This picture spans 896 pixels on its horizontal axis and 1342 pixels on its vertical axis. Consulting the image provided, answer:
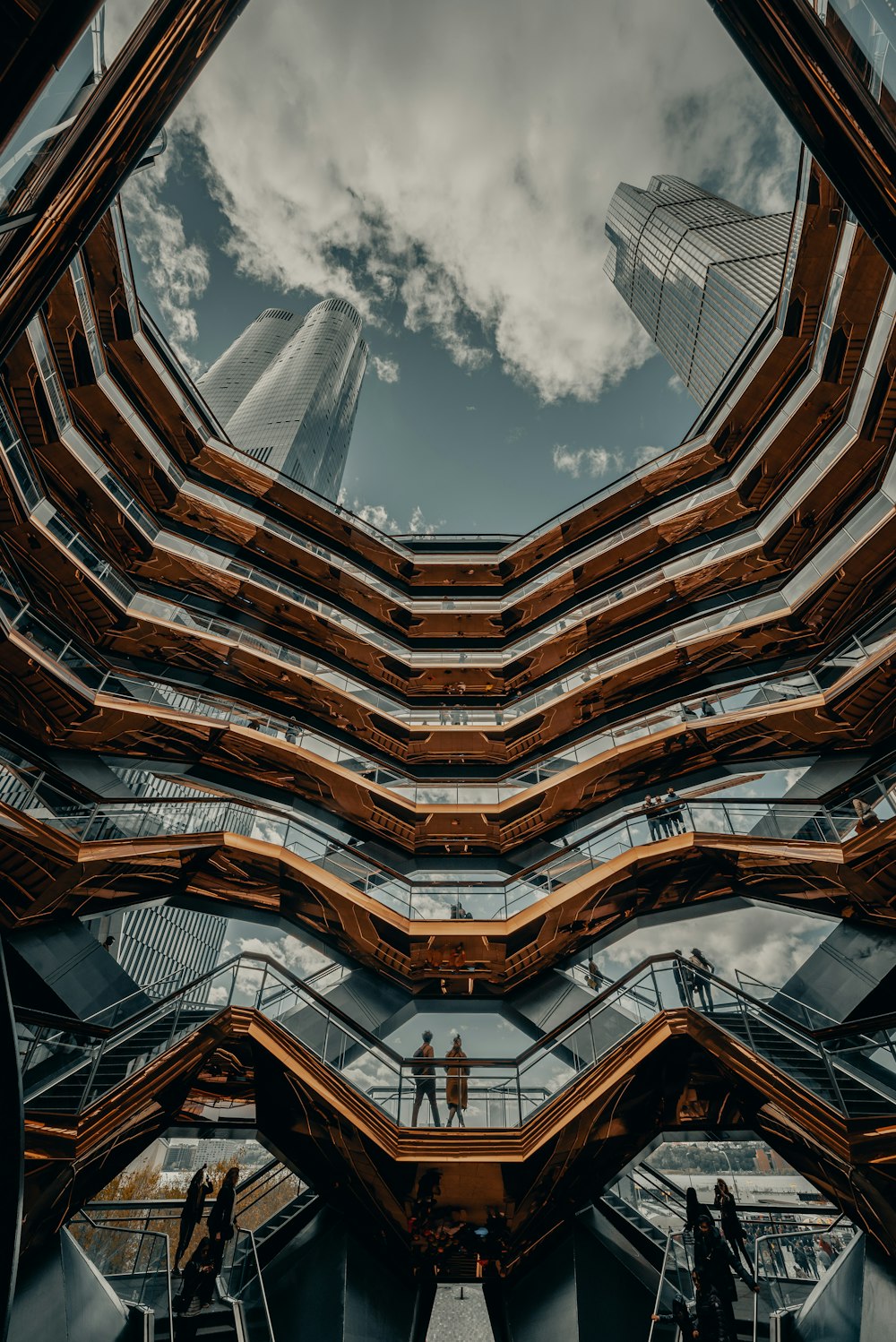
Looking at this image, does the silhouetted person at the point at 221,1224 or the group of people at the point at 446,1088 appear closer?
the silhouetted person at the point at 221,1224

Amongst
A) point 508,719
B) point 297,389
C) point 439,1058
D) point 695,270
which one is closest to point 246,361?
point 297,389

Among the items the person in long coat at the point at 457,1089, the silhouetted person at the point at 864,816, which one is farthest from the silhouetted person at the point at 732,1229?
the silhouetted person at the point at 864,816

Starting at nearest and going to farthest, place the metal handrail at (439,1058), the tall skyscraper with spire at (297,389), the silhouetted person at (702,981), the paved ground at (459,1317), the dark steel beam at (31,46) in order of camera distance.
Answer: the dark steel beam at (31,46) → the metal handrail at (439,1058) → the silhouetted person at (702,981) → the paved ground at (459,1317) → the tall skyscraper with spire at (297,389)

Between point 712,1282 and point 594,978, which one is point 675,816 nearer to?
point 594,978

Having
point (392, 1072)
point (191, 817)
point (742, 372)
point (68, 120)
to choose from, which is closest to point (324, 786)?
point (191, 817)

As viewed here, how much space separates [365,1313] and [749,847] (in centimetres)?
987

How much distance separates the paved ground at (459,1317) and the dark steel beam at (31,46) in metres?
A: 15.2

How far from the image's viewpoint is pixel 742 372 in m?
20.7

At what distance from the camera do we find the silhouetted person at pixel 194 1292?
678 cm

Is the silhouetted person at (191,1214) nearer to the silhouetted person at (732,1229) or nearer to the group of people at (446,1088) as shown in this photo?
the group of people at (446,1088)

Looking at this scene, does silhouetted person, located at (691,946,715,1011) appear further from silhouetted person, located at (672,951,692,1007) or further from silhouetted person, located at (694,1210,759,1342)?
silhouetted person, located at (694,1210,759,1342)

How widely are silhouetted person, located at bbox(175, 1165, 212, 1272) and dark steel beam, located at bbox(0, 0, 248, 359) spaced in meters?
10.5

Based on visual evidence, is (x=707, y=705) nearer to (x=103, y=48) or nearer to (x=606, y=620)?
(x=606, y=620)

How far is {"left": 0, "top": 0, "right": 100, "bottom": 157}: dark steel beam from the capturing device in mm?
4109
